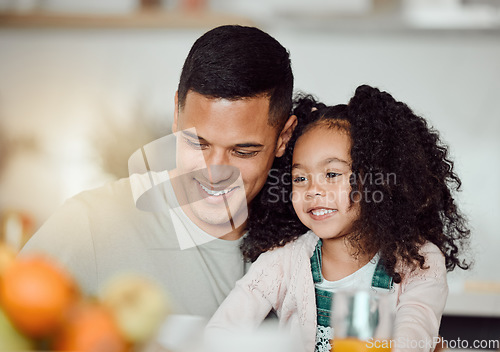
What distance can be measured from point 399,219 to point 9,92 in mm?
2360

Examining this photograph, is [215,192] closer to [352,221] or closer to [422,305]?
[352,221]

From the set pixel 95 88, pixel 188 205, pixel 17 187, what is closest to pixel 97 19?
pixel 95 88

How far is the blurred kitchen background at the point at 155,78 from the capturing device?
271 centimetres

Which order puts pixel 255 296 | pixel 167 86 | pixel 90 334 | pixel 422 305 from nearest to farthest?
pixel 90 334 < pixel 422 305 < pixel 255 296 < pixel 167 86

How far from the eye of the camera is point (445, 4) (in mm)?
2422

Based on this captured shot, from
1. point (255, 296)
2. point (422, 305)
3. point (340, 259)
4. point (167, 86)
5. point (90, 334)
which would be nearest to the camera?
point (90, 334)

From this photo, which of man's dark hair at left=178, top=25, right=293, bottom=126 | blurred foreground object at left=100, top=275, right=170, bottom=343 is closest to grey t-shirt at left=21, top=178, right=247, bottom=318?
man's dark hair at left=178, top=25, right=293, bottom=126

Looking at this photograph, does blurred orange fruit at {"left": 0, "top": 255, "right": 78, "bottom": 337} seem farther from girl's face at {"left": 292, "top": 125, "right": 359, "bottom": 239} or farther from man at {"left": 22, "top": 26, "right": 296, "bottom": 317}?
girl's face at {"left": 292, "top": 125, "right": 359, "bottom": 239}

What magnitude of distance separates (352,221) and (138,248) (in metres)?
0.43

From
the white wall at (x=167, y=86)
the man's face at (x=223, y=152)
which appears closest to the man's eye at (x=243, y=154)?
the man's face at (x=223, y=152)

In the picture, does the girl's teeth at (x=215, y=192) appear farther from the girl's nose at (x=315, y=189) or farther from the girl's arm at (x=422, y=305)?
the girl's arm at (x=422, y=305)

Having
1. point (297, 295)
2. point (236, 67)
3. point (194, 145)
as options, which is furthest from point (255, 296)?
point (236, 67)

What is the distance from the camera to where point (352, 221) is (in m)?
1.24

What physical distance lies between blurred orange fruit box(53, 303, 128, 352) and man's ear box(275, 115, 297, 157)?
77 centimetres
